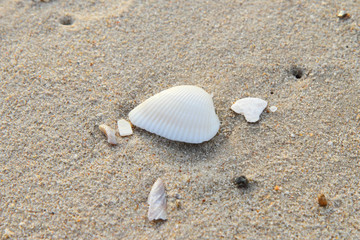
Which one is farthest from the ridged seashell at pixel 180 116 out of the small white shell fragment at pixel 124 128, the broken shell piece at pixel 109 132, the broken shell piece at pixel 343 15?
the broken shell piece at pixel 343 15

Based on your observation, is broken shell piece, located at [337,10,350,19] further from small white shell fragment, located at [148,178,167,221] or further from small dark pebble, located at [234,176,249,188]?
small white shell fragment, located at [148,178,167,221]

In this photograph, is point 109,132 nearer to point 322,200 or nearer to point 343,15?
point 322,200

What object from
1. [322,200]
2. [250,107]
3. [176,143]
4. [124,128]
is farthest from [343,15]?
[124,128]

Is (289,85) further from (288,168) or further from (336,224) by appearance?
(336,224)

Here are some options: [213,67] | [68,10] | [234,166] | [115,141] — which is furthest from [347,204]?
[68,10]

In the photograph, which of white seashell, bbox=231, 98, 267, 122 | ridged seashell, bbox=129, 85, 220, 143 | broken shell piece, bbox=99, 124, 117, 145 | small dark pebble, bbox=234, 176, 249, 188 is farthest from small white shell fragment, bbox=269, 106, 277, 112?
broken shell piece, bbox=99, 124, 117, 145

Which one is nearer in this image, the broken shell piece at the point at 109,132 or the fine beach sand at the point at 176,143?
the fine beach sand at the point at 176,143

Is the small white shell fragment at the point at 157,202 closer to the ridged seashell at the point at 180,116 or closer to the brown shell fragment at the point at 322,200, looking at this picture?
the ridged seashell at the point at 180,116

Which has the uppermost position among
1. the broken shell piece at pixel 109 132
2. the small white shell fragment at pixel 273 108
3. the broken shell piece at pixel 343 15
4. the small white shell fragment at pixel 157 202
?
the broken shell piece at pixel 343 15
